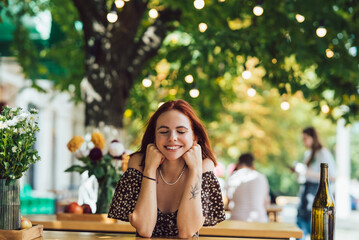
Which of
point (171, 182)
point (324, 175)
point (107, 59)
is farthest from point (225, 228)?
point (107, 59)

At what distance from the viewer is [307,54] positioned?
5.70 meters

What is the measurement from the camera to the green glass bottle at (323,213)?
263 cm

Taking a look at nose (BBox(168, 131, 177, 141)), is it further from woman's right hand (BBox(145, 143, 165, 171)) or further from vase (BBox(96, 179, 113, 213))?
vase (BBox(96, 179, 113, 213))

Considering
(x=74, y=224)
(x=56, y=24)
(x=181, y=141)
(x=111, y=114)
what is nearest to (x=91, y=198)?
(x=74, y=224)

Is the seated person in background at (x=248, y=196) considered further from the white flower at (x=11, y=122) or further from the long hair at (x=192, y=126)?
the white flower at (x=11, y=122)

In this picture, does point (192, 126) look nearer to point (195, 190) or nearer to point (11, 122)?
point (195, 190)

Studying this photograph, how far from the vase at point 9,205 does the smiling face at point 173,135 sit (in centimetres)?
75

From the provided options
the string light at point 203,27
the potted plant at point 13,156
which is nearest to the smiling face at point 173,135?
the potted plant at point 13,156

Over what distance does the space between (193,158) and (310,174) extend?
14.3 ft

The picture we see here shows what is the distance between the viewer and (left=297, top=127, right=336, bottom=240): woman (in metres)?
6.86

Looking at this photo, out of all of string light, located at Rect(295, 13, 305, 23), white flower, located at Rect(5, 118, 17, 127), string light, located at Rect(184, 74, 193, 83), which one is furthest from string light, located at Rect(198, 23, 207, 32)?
white flower, located at Rect(5, 118, 17, 127)

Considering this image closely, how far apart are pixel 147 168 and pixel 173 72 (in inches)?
185

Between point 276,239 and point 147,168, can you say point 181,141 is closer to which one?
point 147,168

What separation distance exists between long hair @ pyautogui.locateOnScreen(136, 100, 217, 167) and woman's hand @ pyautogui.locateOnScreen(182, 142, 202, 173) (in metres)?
0.15
